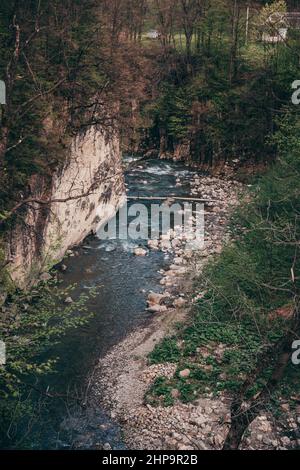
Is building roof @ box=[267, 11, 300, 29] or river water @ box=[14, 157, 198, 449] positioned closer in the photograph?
river water @ box=[14, 157, 198, 449]

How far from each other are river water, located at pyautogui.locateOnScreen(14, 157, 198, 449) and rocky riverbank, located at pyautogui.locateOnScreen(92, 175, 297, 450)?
12.9 inches

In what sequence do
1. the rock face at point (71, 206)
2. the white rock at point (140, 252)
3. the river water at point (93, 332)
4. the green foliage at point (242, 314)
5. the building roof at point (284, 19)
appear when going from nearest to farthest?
1. the river water at point (93, 332)
2. the green foliage at point (242, 314)
3. the rock face at point (71, 206)
4. the white rock at point (140, 252)
5. the building roof at point (284, 19)

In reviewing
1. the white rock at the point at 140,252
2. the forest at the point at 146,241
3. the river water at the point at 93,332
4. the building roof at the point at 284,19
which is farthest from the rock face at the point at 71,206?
the building roof at the point at 284,19

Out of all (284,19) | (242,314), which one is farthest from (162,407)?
(284,19)

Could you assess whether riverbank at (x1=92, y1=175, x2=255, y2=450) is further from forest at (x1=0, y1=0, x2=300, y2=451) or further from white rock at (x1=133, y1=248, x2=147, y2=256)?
white rock at (x1=133, y1=248, x2=147, y2=256)

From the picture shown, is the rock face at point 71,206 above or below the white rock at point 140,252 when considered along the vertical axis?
above

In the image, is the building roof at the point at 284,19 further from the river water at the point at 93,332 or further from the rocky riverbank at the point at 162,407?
the rocky riverbank at the point at 162,407

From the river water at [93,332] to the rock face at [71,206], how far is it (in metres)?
1.08

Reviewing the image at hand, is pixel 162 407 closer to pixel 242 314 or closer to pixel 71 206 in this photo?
pixel 242 314

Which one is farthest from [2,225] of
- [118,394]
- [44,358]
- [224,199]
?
[224,199]

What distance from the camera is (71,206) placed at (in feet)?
59.5

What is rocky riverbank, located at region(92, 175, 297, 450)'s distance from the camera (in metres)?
10.2

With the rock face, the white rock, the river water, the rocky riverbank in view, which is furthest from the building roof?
the rocky riverbank

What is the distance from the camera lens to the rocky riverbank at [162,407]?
10.2 meters
